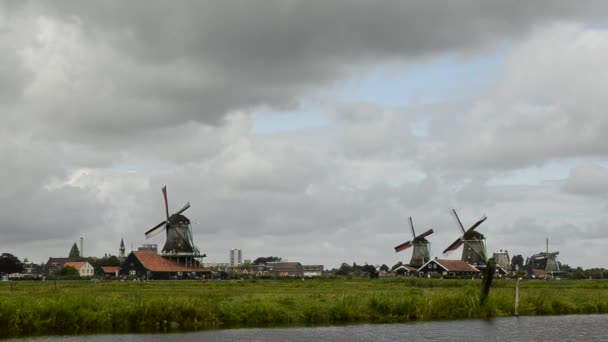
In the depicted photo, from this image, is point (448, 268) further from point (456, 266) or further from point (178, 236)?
point (178, 236)

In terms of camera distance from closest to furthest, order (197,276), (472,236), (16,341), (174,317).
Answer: (16,341) < (174,317) < (197,276) < (472,236)

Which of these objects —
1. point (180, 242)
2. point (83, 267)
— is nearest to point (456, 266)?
point (180, 242)

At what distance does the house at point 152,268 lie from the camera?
11194cm

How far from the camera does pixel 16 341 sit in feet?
108

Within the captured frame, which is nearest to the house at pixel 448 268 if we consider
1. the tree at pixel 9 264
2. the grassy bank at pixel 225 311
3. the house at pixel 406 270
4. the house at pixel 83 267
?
the house at pixel 406 270

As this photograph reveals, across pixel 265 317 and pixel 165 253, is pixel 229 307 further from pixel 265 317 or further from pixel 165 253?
pixel 165 253

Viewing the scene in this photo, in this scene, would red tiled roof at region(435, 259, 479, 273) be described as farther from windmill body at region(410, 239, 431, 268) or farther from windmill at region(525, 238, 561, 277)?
windmill at region(525, 238, 561, 277)

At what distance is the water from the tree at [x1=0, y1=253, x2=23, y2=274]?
93.9 metres

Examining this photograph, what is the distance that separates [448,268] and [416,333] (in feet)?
321

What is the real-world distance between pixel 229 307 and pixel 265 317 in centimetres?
217

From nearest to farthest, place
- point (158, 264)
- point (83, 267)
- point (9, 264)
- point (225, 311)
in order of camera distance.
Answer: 1. point (225, 311)
2. point (158, 264)
3. point (9, 264)
4. point (83, 267)

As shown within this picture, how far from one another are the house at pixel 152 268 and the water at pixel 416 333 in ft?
249

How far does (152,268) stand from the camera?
112 metres

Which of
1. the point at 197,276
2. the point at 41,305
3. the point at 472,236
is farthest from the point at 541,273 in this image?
the point at 41,305
